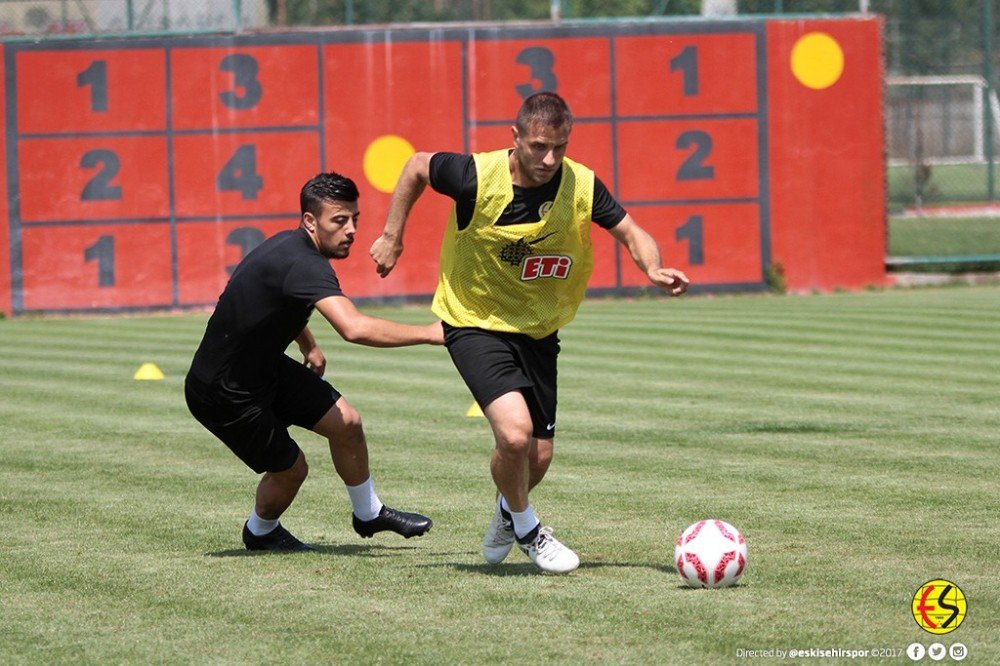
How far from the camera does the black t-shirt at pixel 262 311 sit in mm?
7340

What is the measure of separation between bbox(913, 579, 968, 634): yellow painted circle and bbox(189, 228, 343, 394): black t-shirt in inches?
110

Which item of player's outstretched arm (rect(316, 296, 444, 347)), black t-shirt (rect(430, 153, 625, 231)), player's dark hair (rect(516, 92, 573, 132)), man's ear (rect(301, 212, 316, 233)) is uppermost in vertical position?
player's dark hair (rect(516, 92, 573, 132))

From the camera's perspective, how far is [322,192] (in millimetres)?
7461

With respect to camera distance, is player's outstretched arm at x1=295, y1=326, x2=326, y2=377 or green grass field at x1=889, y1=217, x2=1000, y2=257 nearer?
player's outstretched arm at x1=295, y1=326, x2=326, y2=377

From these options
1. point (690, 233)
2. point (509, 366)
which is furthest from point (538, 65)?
point (509, 366)

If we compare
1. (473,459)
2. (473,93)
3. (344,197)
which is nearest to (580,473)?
(473,459)

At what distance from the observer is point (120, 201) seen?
25.0 m

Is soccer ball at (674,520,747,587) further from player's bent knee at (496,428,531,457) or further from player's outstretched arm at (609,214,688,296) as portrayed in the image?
player's outstretched arm at (609,214,688,296)

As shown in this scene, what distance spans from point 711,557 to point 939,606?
943mm

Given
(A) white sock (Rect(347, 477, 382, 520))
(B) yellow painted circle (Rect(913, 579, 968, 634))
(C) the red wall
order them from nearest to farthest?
(B) yellow painted circle (Rect(913, 579, 968, 634)) < (A) white sock (Rect(347, 477, 382, 520)) < (C) the red wall

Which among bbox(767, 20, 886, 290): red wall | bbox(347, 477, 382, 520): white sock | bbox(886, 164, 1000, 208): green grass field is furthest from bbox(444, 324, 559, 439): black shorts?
bbox(886, 164, 1000, 208): green grass field

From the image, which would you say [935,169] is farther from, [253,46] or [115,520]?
[115,520]

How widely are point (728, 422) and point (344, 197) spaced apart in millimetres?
5271

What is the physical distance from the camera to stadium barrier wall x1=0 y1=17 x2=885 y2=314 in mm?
24953
